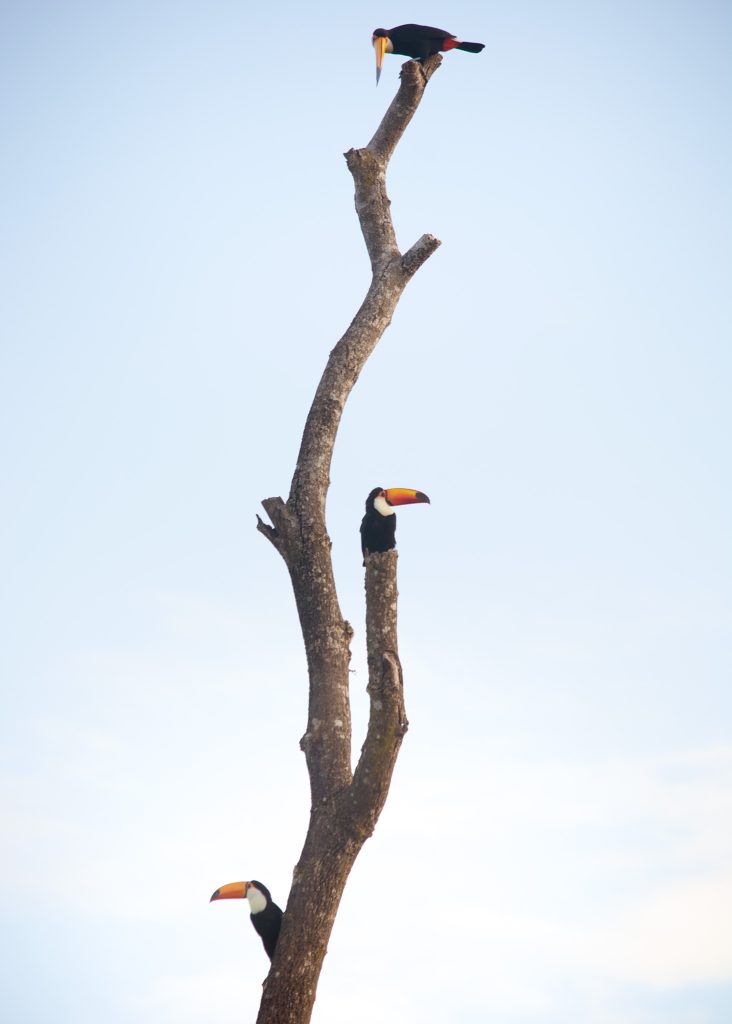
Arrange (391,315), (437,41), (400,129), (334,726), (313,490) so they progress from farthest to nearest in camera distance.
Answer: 1. (437,41)
2. (400,129)
3. (391,315)
4. (313,490)
5. (334,726)

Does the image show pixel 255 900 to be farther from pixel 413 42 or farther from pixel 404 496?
pixel 413 42

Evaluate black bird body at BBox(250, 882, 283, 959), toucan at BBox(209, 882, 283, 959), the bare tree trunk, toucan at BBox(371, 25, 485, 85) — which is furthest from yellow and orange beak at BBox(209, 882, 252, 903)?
toucan at BBox(371, 25, 485, 85)

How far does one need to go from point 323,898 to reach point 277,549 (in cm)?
195

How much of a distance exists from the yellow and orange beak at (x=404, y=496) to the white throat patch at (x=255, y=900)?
8.28ft

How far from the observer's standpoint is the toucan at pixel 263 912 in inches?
234

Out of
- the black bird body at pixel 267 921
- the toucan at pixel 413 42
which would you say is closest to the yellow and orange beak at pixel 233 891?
the black bird body at pixel 267 921

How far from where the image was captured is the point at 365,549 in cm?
558

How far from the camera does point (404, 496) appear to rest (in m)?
5.89

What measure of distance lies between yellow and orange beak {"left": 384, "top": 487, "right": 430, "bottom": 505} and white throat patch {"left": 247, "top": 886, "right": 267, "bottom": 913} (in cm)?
253

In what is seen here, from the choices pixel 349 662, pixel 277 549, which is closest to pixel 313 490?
pixel 277 549

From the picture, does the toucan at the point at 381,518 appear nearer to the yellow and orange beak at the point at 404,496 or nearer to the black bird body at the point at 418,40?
the yellow and orange beak at the point at 404,496

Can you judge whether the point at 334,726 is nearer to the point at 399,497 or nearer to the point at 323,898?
the point at 323,898

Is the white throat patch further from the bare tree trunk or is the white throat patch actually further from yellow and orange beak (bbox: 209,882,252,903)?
the bare tree trunk

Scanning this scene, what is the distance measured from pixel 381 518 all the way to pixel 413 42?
4.16 meters
